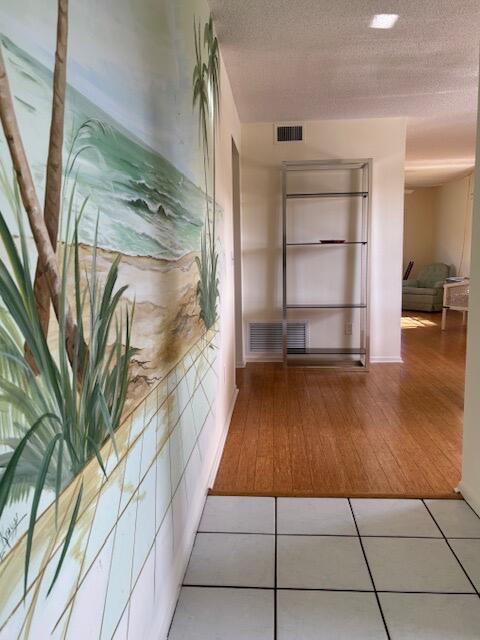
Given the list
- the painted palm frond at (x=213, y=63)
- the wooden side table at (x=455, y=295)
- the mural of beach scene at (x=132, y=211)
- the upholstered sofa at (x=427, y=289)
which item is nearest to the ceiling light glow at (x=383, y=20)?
the painted palm frond at (x=213, y=63)

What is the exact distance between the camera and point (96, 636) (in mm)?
913

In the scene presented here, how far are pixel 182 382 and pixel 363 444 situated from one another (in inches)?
56.3

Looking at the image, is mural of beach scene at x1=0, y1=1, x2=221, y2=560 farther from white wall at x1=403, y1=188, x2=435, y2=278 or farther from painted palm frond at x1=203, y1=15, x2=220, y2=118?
white wall at x1=403, y1=188, x2=435, y2=278

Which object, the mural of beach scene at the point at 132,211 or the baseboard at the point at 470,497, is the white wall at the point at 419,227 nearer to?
the baseboard at the point at 470,497

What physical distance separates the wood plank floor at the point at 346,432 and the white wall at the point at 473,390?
5.4 inches

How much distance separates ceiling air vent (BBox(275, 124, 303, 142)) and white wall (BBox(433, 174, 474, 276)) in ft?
13.6

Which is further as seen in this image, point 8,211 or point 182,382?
point 182,382

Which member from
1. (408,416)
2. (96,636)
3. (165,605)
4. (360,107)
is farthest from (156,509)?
(360,107)

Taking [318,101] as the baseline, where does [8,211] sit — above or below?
below

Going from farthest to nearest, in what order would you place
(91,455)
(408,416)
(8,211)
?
1. (408,416)
2. (91,455)
3. (8,211)

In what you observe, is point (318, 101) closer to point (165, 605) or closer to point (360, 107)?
point (360, 107)

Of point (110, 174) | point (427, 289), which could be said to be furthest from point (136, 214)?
point (427, 289)

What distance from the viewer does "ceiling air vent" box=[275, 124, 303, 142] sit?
4.40 m

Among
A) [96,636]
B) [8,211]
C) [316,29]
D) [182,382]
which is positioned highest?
[316,29]
